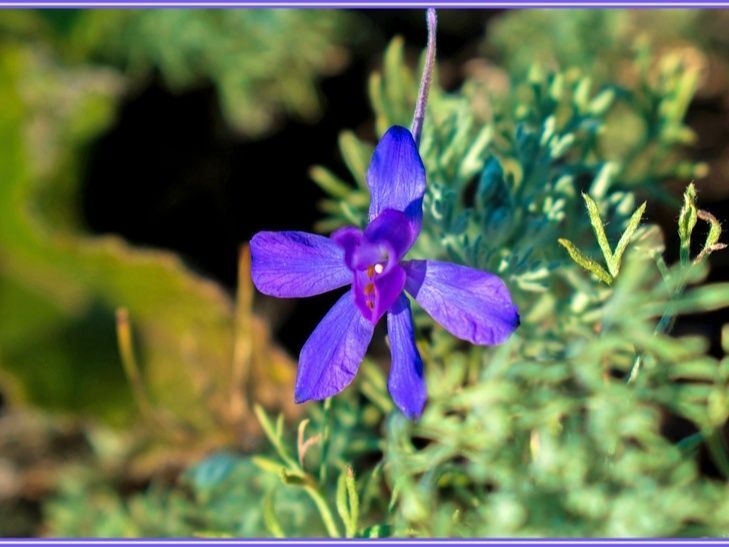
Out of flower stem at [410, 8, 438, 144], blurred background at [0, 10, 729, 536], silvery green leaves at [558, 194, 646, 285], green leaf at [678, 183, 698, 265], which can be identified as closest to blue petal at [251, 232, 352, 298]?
flower stem at [410, 8, 438, 144]

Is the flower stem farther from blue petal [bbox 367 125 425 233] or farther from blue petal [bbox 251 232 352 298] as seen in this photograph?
blue petal [bbox 251 232 352 298]

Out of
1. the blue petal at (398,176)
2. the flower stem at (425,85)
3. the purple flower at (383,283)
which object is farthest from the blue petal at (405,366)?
the flower stem at (425,85)

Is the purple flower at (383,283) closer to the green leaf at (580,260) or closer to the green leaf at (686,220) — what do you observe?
the green leaf at (580,260)

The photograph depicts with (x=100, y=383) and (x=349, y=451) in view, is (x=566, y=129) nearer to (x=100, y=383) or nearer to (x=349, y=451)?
(x=349, y=451)

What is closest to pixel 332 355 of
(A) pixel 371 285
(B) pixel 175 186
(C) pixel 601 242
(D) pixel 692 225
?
(A) pixel 371 285

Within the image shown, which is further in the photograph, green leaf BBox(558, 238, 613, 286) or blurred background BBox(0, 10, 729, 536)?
blurred background BBox(0, 10, 729, 536)

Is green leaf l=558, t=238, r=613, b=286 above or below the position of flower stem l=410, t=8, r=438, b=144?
below
